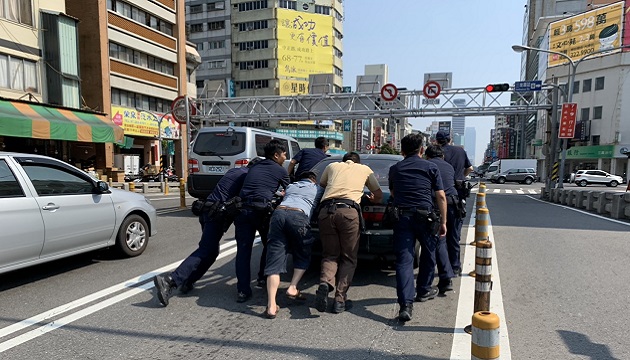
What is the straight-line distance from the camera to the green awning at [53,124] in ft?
47.7

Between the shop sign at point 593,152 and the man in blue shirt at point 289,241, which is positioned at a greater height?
the shop sign at point 593,152

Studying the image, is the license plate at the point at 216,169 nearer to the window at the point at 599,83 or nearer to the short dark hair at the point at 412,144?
the short dark hair at the point at 412,144

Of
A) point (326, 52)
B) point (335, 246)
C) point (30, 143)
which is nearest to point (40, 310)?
point (335, 246)

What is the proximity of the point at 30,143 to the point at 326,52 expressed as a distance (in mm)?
44134

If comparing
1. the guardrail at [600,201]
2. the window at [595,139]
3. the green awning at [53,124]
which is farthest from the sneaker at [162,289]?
the window at [595,139]

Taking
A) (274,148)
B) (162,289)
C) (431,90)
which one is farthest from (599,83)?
(162,289)

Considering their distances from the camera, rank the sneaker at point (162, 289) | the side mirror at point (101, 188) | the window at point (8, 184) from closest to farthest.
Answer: the sneaker at point (162, 289) < the window at point (8, 184) < the side mirror at point (101, 188)

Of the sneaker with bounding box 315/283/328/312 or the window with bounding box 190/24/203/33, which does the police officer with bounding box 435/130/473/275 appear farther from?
the window with bounding box 190/24/203/33

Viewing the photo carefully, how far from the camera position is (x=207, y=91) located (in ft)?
94.9

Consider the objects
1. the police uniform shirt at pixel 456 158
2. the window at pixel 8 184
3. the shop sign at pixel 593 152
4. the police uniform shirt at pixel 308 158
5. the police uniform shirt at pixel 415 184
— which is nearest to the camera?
the police uniform shirt at pixel 415 184

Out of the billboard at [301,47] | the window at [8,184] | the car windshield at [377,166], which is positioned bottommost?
the window at [8,184]

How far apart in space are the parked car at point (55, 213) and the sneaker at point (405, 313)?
408 centimetres

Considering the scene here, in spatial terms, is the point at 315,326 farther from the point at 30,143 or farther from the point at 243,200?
the point at 30,143

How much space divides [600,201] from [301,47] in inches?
1922
